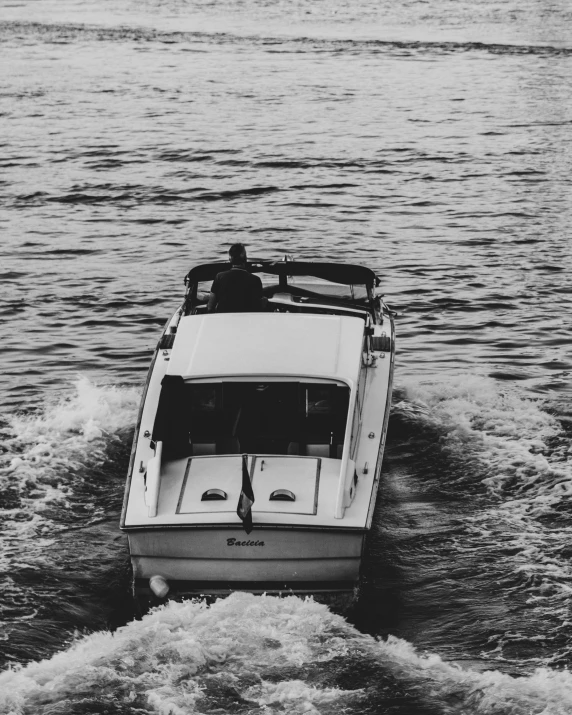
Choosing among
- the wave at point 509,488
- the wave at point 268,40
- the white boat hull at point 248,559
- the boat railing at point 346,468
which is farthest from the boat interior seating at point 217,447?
the wave at point 268,40

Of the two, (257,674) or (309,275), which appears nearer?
(257,674)

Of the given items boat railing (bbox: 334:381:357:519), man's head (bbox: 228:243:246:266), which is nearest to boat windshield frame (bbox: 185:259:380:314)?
man's head (bbox: 228:243:246:266)

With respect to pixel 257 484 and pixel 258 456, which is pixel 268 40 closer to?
pixel 258 456

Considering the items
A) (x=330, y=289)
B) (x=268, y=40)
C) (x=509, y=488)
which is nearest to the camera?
(x=509, y=488)

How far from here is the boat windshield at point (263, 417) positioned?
11492 millimetres

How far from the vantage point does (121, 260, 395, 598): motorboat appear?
10062mm

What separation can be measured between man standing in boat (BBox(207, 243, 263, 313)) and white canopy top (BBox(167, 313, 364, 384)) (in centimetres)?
65

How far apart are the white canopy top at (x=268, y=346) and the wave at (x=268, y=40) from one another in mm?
38708

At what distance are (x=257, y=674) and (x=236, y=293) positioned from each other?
5.26 m

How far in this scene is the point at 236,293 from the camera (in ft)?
43.9

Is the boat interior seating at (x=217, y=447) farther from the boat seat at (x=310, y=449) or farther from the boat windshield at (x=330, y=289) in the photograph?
the boat windshield at (x=330, y=289)

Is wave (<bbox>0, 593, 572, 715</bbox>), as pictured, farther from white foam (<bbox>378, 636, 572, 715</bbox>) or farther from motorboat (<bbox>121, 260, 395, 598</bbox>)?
motorboat (<bbox>121, 260, 395, 598</bbox>)

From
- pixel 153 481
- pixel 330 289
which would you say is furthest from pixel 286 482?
pixel 330 289

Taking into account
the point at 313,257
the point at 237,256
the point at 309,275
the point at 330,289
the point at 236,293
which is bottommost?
the point at 313,257
